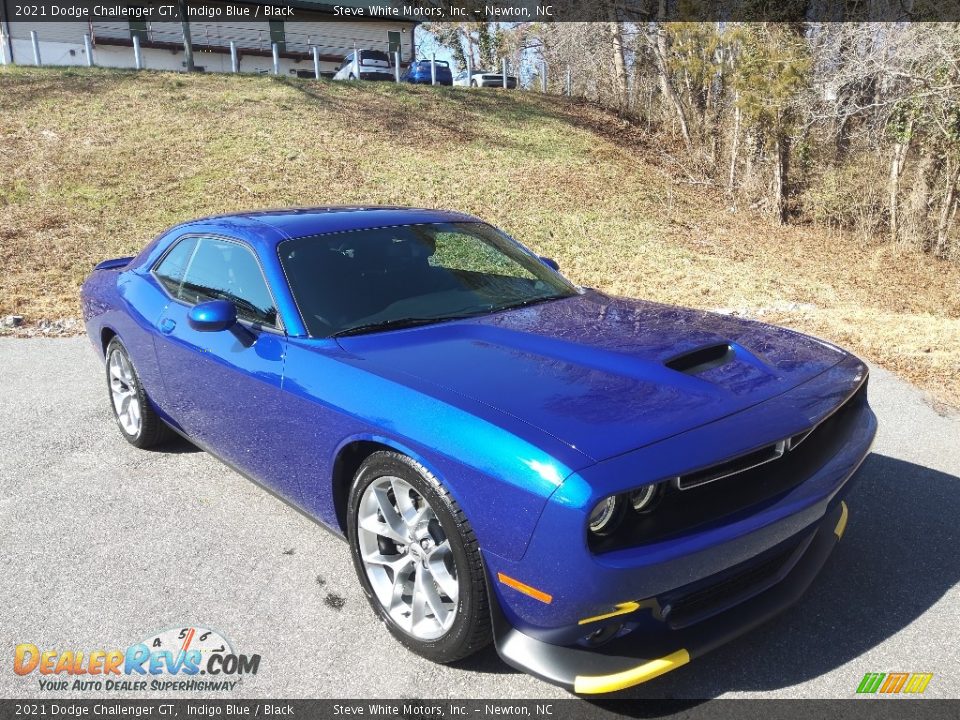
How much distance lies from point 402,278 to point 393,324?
0.42 meters

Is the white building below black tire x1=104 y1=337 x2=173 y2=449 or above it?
above

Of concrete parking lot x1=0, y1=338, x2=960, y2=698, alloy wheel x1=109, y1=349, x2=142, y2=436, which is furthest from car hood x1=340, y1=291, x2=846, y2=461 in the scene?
alloy wheel x1=109, y1=349, x2=142, y2=436

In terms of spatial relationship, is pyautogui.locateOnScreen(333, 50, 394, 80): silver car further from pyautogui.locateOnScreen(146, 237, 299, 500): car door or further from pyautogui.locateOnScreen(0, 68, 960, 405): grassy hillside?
pyautogui.locateOnScreen(146, 237, 299, 500): car door

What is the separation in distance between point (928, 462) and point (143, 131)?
17.9 m

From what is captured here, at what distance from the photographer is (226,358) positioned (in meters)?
3.39

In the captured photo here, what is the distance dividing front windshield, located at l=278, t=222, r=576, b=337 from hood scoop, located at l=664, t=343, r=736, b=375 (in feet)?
3.38

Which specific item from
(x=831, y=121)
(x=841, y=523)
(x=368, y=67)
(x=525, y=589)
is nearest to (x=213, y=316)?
(x=525, y=589)

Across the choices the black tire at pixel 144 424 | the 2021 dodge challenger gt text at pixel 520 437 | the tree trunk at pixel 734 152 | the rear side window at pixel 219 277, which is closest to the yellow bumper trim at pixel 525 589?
the 2021 dodge challenger gt text at pixel 520 437

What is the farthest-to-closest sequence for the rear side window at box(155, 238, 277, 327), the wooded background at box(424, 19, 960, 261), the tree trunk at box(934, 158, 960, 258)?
the tree trunk at box(934, 158, 960, 258), the wooded background at box(424, 19, 960, 261), the rear side window at box(155, 238, 277, 327)

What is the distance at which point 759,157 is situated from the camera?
16.3 metres

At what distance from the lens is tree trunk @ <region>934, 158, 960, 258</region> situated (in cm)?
1293

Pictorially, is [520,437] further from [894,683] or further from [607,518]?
[894,683]

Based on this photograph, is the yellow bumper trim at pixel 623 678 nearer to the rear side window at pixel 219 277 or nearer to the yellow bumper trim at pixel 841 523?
the yellow bumper trim at pixel 841 523

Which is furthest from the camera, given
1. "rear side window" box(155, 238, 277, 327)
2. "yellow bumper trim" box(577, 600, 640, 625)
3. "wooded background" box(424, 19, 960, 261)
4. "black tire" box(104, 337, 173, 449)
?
"wooded background" box(424, 19, 960, 261)
